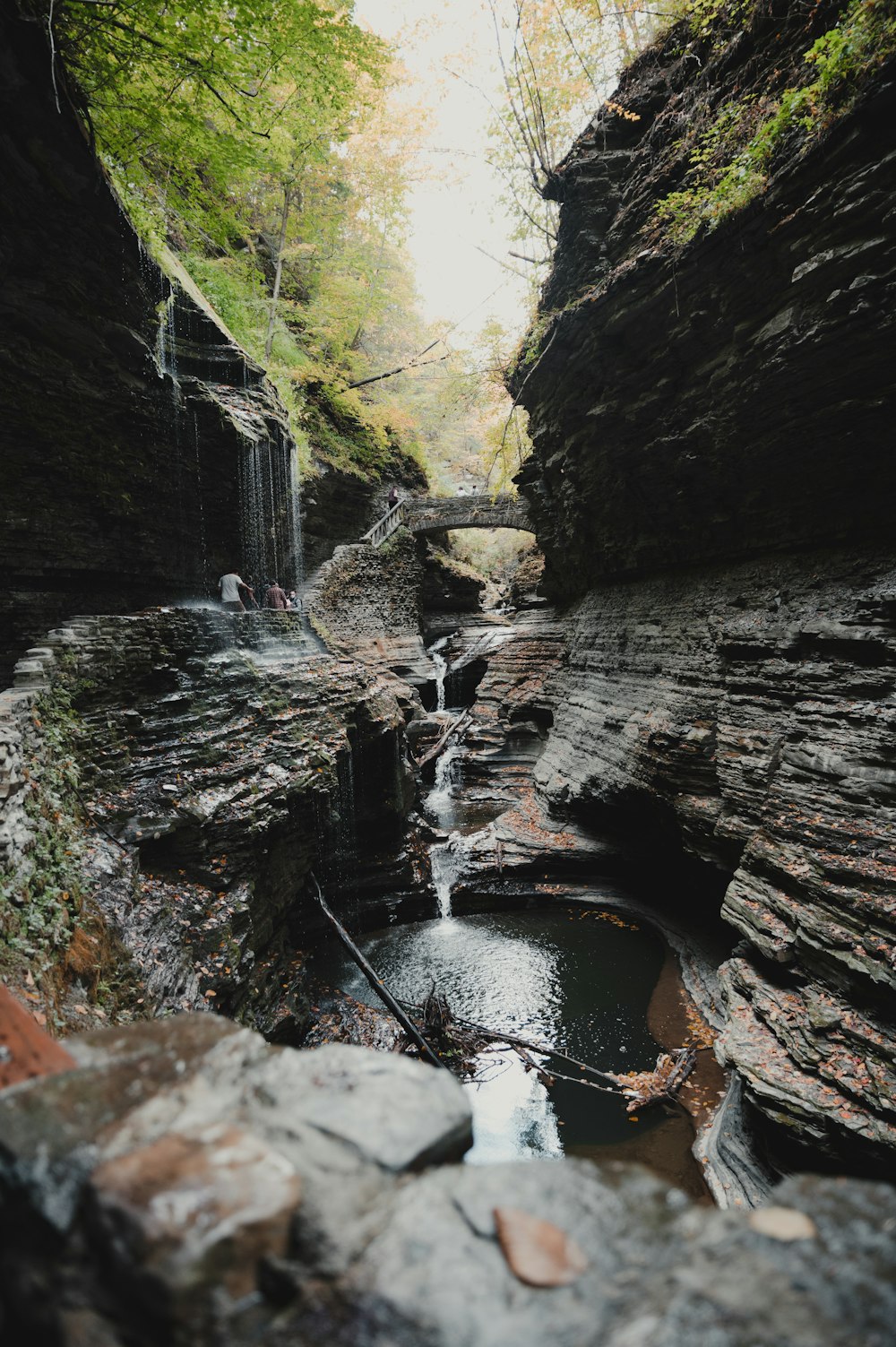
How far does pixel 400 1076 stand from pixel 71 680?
6.23 meters

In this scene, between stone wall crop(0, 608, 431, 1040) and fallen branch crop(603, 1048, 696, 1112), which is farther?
fallen branch crop(603, 1048, 696, 1112)

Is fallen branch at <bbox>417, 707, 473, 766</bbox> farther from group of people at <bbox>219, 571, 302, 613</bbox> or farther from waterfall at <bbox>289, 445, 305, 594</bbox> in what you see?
waterfall at <bbox>289, 445, 305, 594</bbox>

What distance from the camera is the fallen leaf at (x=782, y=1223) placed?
998mm

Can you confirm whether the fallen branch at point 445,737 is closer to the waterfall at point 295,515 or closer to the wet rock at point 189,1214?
the waterfall at point 295,515

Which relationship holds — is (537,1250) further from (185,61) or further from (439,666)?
(439,666)

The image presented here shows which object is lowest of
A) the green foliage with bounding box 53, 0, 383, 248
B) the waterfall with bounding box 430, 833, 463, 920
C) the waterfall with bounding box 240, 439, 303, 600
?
the waterfall with bounding box 430, 833, 463, 920

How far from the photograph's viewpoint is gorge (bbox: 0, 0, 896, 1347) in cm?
99

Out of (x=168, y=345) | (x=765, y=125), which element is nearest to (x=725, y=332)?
(x=765, y=125)

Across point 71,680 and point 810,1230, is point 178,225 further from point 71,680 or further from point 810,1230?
point 810,1230

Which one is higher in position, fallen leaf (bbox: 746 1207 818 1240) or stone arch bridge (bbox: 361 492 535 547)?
stone arch bridge (bbox: 361 492 535 547)

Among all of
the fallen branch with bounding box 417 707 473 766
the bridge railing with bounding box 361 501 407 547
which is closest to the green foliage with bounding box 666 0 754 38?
the fallen branch with bounding box 417 707 473 766

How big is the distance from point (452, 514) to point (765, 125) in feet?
54.4

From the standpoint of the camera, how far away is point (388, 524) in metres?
22.0

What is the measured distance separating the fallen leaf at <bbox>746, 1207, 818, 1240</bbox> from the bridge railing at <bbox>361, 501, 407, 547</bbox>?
846 inches
